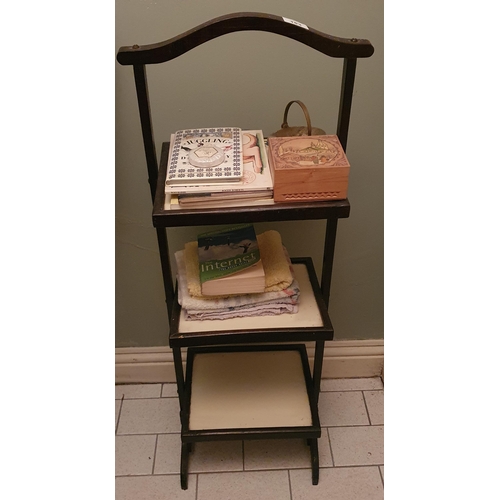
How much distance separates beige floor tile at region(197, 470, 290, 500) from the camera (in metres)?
1.60

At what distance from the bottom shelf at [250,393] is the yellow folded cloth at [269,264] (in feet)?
1.25

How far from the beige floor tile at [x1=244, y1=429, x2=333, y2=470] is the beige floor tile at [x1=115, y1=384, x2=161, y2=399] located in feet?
1.15

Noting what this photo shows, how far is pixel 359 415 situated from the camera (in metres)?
1.82

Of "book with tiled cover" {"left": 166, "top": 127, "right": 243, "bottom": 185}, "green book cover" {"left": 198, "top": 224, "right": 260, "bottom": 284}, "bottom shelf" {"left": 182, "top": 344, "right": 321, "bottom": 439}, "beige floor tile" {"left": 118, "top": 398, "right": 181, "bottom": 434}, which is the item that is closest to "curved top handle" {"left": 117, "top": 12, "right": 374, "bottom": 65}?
"book with tiled cover" {"left": 166, "top": 127, "right": 243, "bottom": 185}

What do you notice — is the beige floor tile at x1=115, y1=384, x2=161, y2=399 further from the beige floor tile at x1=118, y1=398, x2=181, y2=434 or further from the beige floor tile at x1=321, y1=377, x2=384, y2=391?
the beige floor tile at x1=321, y1=377, x2=384, y2=391

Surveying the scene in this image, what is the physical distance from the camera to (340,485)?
5.34 ft

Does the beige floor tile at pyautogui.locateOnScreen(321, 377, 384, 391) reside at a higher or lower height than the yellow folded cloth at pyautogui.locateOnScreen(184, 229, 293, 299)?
lower

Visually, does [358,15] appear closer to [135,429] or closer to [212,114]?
[212,114]

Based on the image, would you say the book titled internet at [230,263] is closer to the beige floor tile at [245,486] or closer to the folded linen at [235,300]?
the folded linen at [235,300]

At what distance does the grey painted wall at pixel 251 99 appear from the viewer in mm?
1362

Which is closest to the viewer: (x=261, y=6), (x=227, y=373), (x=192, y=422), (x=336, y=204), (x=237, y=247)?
(x=336, y=204)

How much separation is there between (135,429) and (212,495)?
0.32 metres

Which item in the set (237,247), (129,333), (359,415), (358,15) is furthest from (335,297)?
(358,15)

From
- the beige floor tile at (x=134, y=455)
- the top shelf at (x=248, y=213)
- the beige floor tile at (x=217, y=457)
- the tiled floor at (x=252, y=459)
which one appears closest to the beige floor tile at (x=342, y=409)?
the tiled floor at (x=252, y=459)
